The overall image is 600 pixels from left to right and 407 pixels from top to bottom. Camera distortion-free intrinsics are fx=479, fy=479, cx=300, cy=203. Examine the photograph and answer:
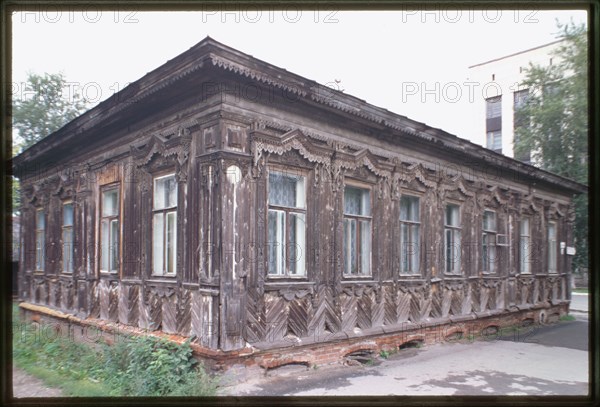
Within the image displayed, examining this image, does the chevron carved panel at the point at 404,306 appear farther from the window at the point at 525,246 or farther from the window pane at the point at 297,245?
the window at the point at 525,246

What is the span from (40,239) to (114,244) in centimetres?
589

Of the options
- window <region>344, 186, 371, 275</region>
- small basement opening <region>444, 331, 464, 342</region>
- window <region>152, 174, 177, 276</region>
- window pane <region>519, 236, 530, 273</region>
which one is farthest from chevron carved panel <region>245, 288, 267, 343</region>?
window pane <region>519, 236, 530, 273</region>

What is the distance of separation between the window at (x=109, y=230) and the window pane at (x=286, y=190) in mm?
4079

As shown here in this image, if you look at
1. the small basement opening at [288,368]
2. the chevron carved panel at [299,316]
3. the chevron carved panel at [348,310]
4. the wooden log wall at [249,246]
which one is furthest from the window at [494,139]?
the small basement opening at [288,368]

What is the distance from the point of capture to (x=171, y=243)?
8.71 metres

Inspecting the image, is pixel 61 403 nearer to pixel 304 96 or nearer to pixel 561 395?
pixel 304 96

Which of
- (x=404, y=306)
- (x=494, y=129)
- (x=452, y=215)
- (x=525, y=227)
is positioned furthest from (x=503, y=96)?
(x=404, y=306)

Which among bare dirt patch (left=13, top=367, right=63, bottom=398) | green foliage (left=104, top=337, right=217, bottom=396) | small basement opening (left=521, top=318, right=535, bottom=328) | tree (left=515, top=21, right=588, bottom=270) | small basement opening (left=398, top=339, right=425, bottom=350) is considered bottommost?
small basement opening (left=521, top=318, right=535, bottom=328)

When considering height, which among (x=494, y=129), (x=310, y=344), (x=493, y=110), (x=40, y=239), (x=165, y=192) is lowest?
(x=310, y=344)

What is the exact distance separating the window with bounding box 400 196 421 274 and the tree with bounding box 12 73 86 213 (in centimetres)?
1758

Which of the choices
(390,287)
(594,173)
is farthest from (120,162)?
(594,173)

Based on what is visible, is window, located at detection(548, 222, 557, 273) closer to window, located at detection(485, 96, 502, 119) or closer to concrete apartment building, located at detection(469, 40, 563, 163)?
concrete apartment building, located at detection(469, 40, 563, 163)

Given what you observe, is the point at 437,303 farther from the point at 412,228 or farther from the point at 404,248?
the point at 412,228

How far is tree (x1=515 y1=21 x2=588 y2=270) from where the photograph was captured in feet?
52.4
